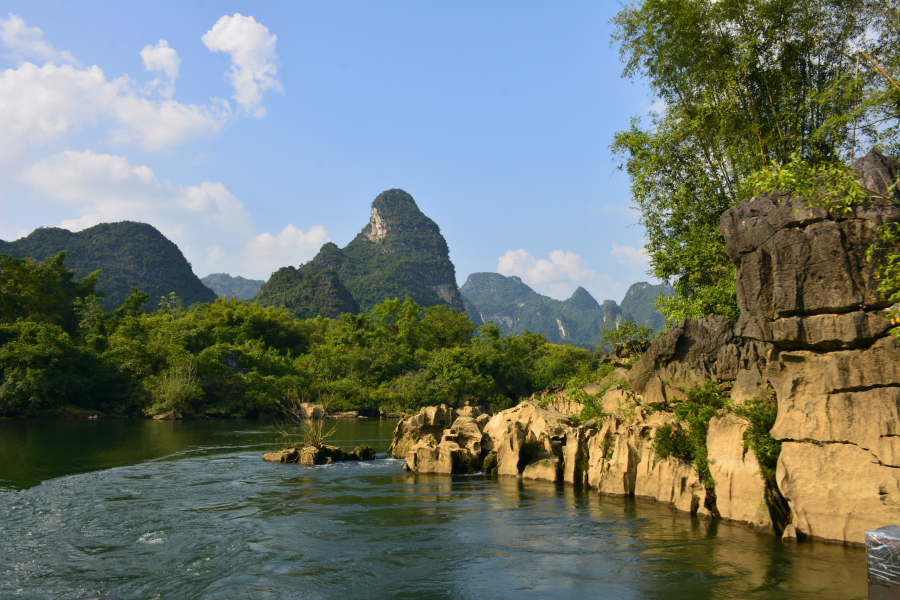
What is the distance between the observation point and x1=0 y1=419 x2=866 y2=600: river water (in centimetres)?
646

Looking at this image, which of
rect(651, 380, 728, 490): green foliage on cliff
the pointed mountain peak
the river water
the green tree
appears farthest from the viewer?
the pointed mountain peak

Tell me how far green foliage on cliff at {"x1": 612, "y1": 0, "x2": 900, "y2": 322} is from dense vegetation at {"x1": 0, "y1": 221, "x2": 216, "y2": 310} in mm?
74767

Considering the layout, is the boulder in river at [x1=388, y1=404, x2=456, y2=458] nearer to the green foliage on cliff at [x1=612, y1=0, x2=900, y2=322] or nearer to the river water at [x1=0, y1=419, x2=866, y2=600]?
the river water at [x1=0, y1=419, x2=866, y2=600]

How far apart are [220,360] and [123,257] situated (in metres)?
56.1

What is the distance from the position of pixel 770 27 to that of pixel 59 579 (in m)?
15.1

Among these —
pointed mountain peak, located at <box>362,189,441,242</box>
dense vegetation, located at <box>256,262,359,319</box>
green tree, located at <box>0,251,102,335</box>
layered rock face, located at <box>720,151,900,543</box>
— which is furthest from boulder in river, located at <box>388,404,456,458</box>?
pointed mountain peak, located at <box>362,189,441,242</box>

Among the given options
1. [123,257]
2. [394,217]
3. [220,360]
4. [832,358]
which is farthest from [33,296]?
[394,217]

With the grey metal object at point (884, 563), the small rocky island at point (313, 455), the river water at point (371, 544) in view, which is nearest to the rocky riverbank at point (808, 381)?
the river water at point (371, 544)

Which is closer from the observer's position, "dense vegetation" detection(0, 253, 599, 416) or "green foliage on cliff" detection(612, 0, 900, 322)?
"green foliage on cliff" detection(612, 0, 900, 322)

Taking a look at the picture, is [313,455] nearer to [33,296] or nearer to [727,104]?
[727,104]

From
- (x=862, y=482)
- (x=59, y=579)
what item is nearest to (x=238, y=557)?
(x=59, y=579)

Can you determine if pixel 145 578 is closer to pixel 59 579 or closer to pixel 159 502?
pixel 59 579

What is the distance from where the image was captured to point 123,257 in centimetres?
8369

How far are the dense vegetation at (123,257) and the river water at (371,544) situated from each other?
70.7 meters
